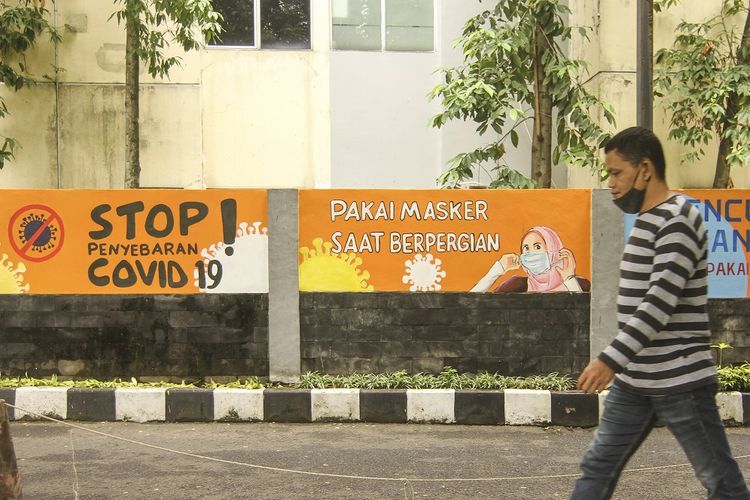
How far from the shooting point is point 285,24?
11.7m

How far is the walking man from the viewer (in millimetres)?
2717

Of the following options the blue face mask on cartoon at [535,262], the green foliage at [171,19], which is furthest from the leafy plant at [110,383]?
the green foliage at [171,19]

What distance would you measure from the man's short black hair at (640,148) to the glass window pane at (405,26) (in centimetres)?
925

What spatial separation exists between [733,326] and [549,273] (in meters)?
1.69

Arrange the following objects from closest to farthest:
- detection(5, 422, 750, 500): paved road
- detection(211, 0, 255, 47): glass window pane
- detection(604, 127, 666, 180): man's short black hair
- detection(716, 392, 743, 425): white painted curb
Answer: detection(604, 127, 666, 180): man's short black hair → detection(5, 422, 750, 500): paved road → detection(716, 392, 743, 425): white painted curb → detection(211, 0, 255, 47): glass window pane

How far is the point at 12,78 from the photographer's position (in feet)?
34.4

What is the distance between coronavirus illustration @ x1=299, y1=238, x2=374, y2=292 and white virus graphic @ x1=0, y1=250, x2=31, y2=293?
245 centimetres

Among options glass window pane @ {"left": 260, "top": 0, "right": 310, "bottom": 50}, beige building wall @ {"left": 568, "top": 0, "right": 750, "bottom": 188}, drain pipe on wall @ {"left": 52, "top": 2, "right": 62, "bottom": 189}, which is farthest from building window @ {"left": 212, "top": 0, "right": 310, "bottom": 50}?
beige building wall @ {"left": 568, "top": 0, "right": 750, "bottom": 188}

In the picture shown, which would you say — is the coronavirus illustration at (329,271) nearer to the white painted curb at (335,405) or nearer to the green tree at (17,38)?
the white painted curb at (335,405)

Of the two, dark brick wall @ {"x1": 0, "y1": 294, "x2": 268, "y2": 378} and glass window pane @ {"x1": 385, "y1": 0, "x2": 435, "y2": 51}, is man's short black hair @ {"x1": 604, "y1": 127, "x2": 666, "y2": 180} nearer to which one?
dark brick wall @ {"x1": 0, "y1": 294, "x2": 268, "y2": 378}

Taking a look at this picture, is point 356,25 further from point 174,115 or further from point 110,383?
point 110,383

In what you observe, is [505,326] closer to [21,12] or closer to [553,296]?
[553,296]

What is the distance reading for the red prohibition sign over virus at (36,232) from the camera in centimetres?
680

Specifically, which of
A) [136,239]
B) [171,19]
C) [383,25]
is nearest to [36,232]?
[136,239]
